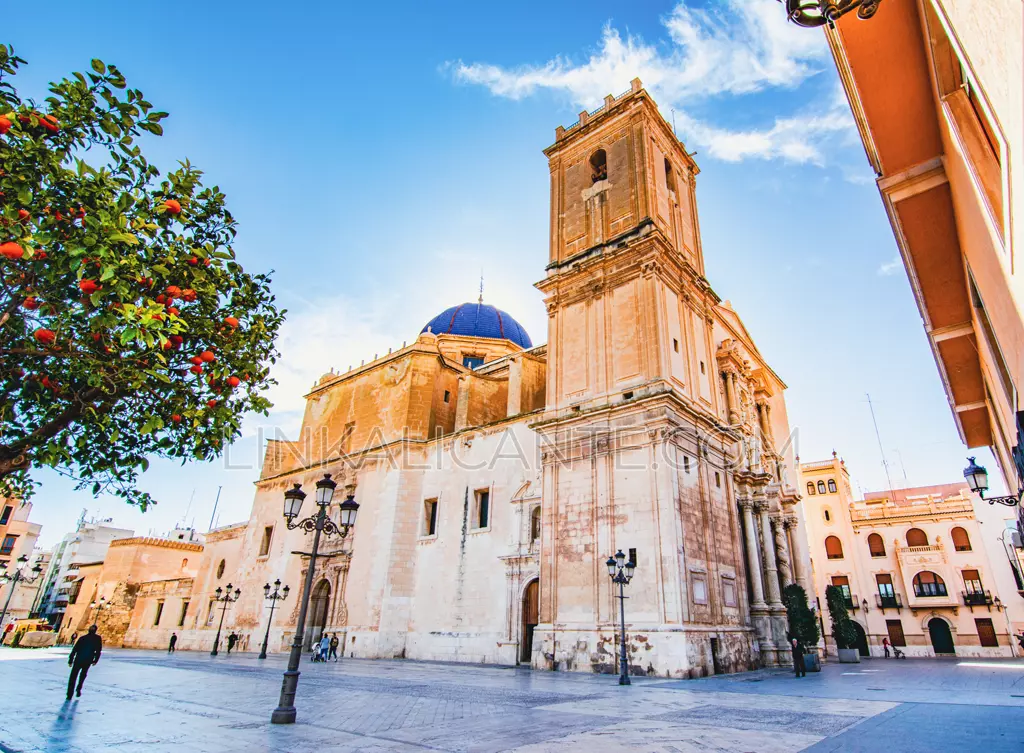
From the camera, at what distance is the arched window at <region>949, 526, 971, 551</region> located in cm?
2941

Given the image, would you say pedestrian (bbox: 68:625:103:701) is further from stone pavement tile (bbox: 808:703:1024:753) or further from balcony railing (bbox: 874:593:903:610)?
balcony railing (bbox: 874:593:903:610)

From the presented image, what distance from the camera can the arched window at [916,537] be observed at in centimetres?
3062

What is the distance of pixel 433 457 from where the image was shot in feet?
75.3

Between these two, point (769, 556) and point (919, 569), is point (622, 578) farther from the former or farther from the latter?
point (919, 569)

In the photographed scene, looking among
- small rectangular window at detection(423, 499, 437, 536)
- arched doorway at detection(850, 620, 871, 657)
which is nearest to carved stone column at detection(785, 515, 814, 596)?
arched doorway at detection(850, 620, 871, 657)

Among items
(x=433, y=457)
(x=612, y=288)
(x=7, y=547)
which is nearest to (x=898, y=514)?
(x=612, y=288)

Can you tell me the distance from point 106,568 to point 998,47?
45.7m

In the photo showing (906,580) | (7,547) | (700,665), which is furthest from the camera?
(7,547)

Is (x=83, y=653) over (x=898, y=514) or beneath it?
beneath

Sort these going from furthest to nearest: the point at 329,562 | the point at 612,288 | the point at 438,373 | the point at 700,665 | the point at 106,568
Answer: the point at 106,568
the point at 438,373
the point at 329,562
the point at 612,288
the point at 700,665

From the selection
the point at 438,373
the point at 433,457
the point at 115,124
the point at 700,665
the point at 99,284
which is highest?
the point at 438,373

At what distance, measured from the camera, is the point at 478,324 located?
1357 inches

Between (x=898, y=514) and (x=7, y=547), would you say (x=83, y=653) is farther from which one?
(x=7, y=547)

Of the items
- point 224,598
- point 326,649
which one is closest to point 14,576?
point 224,598
